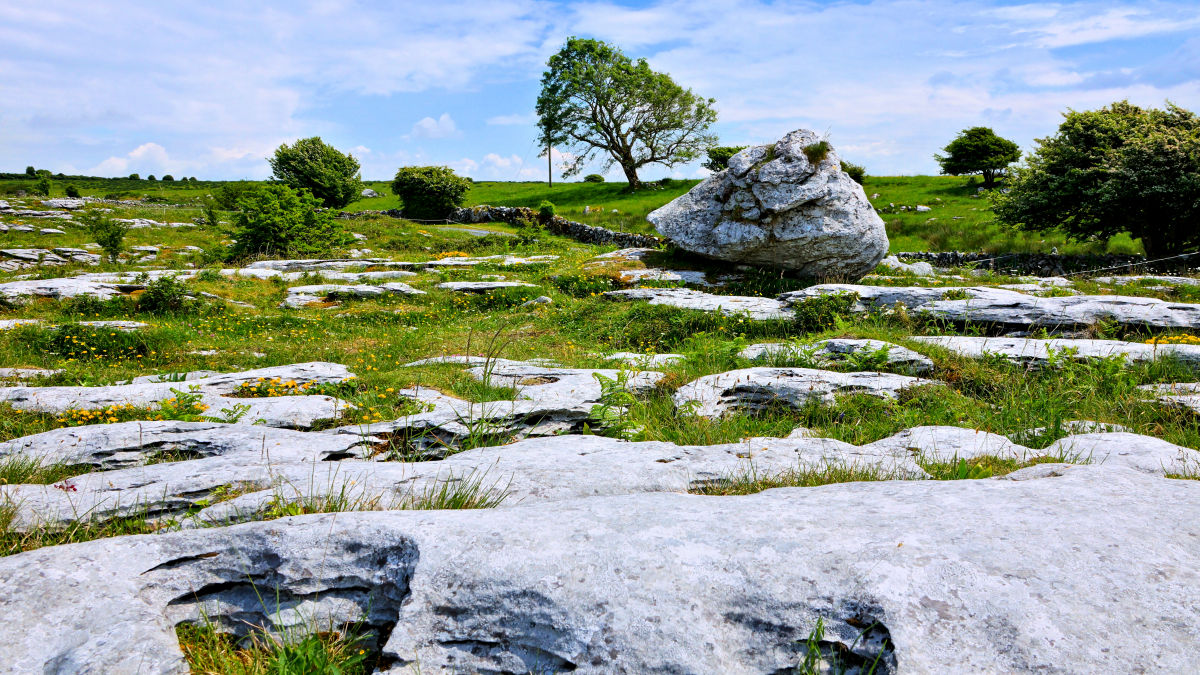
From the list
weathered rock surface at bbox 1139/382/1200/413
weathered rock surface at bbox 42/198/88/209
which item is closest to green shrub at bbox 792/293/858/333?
weathered rock surface at bbox 1139/382/1200/413

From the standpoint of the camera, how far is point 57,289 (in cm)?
1468

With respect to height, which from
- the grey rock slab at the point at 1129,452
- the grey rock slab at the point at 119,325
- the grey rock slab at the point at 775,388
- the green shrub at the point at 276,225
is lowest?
the grey rock slab at the point at 775,388

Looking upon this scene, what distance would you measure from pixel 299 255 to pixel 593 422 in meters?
20.9

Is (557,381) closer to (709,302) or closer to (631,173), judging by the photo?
(709,302)

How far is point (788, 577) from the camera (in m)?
2.20

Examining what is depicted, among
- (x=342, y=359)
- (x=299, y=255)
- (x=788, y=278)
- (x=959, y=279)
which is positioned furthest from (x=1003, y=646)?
(x=299, y=255)

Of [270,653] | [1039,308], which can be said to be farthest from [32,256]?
[1039,308]

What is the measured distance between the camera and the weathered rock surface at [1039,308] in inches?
387

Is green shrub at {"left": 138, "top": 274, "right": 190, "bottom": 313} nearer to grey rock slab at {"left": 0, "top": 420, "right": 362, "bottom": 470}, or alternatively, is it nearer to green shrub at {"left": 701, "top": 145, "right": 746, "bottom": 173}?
grey rock slab at {"left": 0, "top": 420, "right": 362, "bottom": 470}

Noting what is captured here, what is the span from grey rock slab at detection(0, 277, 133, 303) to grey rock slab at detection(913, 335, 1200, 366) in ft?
60.8

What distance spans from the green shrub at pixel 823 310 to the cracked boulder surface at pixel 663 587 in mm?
9334

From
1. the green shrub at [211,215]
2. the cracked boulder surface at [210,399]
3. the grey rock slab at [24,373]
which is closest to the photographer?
the cracked boulder surface at [210,399]

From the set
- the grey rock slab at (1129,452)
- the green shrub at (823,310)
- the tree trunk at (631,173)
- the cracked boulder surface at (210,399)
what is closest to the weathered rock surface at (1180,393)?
the grey rock slab at (1129,452)

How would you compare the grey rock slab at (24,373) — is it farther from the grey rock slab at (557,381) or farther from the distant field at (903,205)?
the distant field at (903,205)
